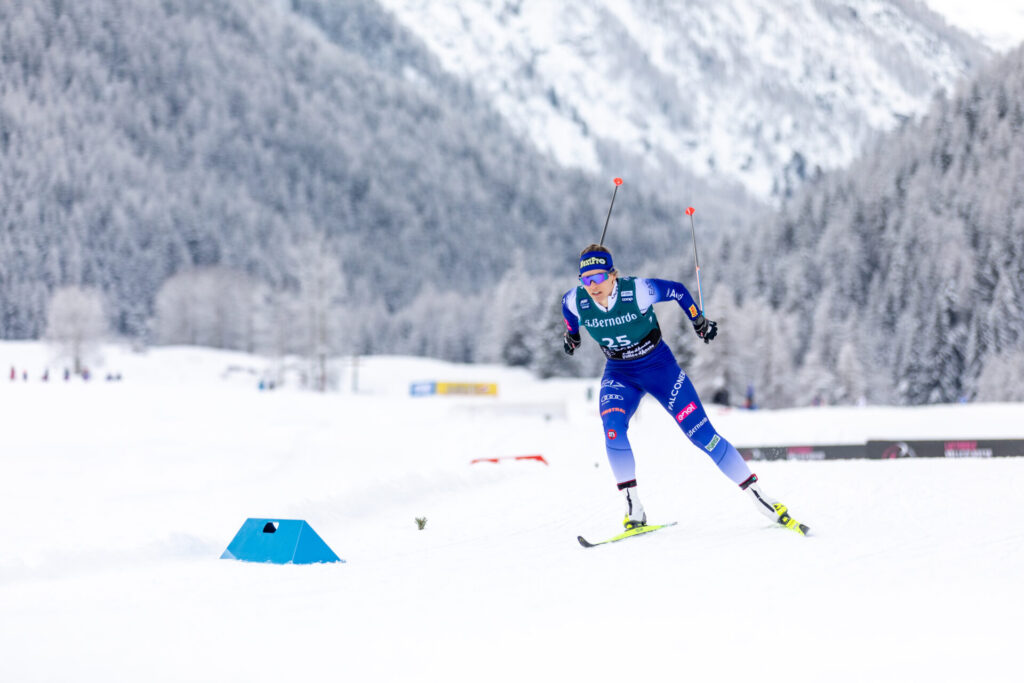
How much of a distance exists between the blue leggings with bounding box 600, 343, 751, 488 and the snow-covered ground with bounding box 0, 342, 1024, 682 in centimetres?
55

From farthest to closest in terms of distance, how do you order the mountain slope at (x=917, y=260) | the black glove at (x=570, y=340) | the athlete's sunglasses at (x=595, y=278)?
the mountain slope at (x=917, y=260)
the black glove at (x=570, y=340)
the athlete's sunglasses at (x=595, y=278)

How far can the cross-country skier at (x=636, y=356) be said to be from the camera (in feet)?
20.9

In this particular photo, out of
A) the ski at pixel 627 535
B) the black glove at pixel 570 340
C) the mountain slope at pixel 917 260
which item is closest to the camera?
the ski at pixel 627 535

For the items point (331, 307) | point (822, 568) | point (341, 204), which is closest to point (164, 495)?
point (822, 568)

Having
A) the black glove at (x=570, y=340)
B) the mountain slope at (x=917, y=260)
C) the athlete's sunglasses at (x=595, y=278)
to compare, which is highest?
the mountain slope at (x=917, y=260)

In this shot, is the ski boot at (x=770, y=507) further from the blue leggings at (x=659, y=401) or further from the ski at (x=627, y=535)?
the ski at (x=627, y=535)

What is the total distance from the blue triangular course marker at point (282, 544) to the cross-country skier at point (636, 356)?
7.78ft

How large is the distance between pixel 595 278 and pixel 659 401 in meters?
1.04

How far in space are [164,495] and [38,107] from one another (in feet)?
560

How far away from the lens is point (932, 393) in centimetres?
5441

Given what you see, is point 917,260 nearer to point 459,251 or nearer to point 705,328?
point 705,328

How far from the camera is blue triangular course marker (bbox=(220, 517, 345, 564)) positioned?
5.39 meters

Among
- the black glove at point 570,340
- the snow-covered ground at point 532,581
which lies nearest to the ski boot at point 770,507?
the snow-covered ground at point 532,581

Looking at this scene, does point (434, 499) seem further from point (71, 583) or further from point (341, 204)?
point (341, 204)
